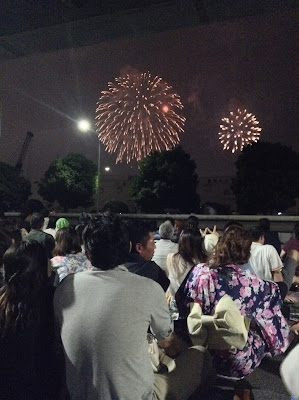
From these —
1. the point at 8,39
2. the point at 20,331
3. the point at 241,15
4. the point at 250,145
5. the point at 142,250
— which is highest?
the point at 250,145

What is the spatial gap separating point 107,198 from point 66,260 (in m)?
81.4

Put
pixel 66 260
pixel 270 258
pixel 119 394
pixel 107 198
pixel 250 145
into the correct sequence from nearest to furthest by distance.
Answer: pixel 119 394 < pixel 66 260 < pixel 270 258 < pixel 250 145 < pixel 107 198

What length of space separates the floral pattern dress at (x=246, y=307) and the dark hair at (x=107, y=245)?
3.24 feet

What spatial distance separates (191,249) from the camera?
453 centimetres

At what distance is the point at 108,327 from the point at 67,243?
8.88ft

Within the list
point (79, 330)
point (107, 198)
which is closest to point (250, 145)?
point (107, 198)

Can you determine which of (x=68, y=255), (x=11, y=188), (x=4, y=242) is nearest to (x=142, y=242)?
(x=68, y=255)

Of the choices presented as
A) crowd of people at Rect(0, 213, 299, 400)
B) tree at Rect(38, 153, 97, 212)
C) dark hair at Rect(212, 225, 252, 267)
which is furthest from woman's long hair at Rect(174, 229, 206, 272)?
tree at Rect(38, 153, 97, 212)

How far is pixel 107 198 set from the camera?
85.6 metres

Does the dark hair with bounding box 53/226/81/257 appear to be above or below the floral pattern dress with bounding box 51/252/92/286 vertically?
above

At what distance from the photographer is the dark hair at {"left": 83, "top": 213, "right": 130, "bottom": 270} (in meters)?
2.64

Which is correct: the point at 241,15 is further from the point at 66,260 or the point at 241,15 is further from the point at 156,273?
the point at 66,260

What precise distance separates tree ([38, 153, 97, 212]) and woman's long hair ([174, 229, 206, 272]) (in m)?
51.9

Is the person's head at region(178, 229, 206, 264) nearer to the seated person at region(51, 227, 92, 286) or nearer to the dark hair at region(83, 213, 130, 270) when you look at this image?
the seated person at region(51, 227, 92, 286)
